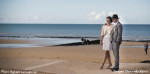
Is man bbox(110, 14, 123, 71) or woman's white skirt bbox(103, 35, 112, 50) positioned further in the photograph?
woman's white skirt bbox(103, 35, 112, 50)

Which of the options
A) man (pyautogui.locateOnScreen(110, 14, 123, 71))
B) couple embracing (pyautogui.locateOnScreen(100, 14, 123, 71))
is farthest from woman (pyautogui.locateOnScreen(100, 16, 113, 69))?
man (pyautogui.locateOnScreen(110, 14, 123, 71))

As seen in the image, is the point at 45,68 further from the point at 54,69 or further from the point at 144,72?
the point at 144,72

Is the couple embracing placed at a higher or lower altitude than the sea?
higher

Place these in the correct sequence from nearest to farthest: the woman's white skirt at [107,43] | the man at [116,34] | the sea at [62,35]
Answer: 1. the man at [116,34]
2. the woman's white skirt at [107,43]
3. the sea at [62,35]

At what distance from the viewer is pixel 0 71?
25.2ft

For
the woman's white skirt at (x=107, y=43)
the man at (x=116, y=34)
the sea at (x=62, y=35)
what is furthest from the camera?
the sea at (x=62, y=35)

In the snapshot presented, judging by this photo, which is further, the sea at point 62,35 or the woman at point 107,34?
the sea at point 62,35

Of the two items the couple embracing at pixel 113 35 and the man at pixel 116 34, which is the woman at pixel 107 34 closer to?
the couple embracing at pixel 113 35

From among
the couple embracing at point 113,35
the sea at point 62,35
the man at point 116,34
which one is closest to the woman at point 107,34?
the couple embracing at point 113,35

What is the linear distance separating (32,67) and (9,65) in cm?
100

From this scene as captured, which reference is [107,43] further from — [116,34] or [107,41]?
[116,34]

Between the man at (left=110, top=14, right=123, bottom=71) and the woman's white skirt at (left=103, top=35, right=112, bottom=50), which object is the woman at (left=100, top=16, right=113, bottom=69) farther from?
the man at (left=110, top=14, right=123, bottom=71)

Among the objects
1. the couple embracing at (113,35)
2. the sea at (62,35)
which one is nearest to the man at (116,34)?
the couple embracing at (113,35)

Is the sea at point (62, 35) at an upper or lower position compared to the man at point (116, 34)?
lower
